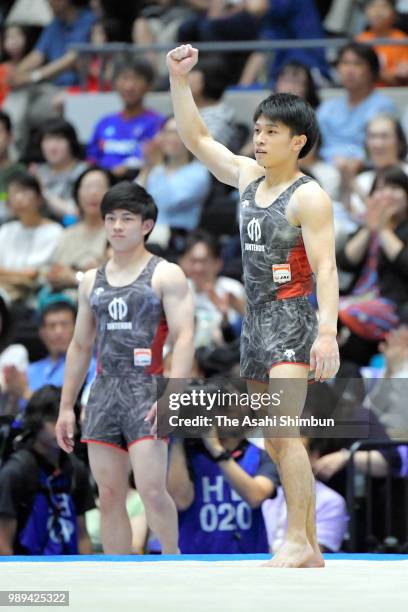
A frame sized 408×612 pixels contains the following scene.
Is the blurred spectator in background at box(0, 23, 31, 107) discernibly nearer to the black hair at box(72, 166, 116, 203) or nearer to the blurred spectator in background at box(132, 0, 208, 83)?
the blurred spectator in background at box(132, 0, 208, 83)

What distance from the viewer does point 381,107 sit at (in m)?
11.1

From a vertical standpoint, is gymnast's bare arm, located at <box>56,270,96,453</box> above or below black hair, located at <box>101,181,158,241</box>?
below

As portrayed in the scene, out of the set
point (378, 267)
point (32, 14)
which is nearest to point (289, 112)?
point (378, 267)

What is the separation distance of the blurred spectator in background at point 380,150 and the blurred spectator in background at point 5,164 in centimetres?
283

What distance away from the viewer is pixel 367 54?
11.0 m

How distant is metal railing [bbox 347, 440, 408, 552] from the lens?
7.46 m

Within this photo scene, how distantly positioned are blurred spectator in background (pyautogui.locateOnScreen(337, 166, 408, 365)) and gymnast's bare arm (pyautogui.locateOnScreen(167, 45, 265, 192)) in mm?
3000

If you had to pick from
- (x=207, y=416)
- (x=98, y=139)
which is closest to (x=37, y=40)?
(x=98, y=139)

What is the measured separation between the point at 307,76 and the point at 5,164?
2751 millimetres

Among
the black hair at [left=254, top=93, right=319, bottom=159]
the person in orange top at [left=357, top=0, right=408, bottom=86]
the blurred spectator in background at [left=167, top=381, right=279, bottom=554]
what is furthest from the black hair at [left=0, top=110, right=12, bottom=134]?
the black hair at [left=254, top=93, right=319, bottom=159]

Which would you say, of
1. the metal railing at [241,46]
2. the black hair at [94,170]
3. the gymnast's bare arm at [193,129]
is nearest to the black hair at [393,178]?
the black hair at [94,170]

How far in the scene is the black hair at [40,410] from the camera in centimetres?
737

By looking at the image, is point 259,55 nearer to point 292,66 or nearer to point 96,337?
point 292,66

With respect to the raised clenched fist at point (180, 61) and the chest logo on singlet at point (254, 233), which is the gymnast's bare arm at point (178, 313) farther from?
the raised clenched fist at point (180, 61)
